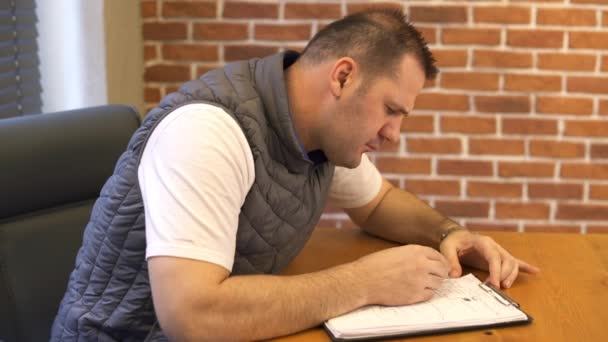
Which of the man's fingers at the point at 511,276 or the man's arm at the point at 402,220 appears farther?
the man's arm at the point at 402,220

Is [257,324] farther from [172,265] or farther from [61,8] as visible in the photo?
[61,8]

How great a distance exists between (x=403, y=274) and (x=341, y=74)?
0.39 m

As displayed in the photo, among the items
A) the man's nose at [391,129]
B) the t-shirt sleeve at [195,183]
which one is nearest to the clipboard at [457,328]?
the t-shirt sleeve at [195,183]

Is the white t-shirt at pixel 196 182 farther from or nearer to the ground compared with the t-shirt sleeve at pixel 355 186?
farther from the ground

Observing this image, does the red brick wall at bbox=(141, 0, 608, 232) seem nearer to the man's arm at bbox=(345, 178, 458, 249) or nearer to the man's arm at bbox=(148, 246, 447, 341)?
the man's arm at bbox=(345, 178, 458, 249)

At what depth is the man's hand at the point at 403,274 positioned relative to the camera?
1332 millimetres

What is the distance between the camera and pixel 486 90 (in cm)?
287

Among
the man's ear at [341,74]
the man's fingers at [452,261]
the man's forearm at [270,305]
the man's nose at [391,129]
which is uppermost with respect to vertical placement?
the man's ear at [341,74]

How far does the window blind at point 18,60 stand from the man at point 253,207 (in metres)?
1.19

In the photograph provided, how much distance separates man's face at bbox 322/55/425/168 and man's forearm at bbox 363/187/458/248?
→ 30cm

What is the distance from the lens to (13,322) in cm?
153

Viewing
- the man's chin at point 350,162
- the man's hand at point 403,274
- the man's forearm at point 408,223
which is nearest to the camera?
the man's hand at point 403,274

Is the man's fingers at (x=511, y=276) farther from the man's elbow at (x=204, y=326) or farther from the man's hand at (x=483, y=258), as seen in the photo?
the man's elbow at (x=204, y=326)

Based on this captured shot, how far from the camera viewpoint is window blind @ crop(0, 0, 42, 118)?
2504mm
